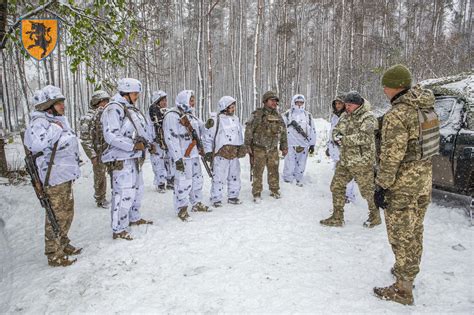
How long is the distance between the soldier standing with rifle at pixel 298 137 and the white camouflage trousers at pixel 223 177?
1949mm

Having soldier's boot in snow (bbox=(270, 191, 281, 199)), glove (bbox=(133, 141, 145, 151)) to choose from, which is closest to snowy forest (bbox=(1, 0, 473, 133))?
Result: glove (bbox=(133, 141, 145, 151))

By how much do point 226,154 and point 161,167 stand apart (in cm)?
206

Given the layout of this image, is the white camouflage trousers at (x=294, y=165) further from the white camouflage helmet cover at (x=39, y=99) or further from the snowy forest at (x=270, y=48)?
the white camouflage helmet cover at (x=39, y=99)

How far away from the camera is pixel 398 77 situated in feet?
9.36

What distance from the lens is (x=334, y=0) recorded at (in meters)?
18.9

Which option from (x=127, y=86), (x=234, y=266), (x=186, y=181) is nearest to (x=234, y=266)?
(x=234, y=266)

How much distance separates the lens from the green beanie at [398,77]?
284 cm

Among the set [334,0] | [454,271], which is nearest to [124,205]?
[454,271]

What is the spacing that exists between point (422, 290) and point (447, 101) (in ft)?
11.8

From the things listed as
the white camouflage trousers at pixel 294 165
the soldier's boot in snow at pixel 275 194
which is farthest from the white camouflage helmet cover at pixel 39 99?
the white camouflage trousers at pixel 294 165

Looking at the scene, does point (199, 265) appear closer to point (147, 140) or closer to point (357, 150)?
point (147, 140)

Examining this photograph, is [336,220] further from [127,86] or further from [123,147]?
[127,86]

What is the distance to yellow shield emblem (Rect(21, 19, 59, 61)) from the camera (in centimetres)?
457

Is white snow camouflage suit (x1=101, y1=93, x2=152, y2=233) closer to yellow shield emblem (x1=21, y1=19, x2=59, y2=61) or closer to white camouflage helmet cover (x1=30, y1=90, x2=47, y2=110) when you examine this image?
white camouflage helmet cover (x1=30, y1=90, x2=47, y2=110)
